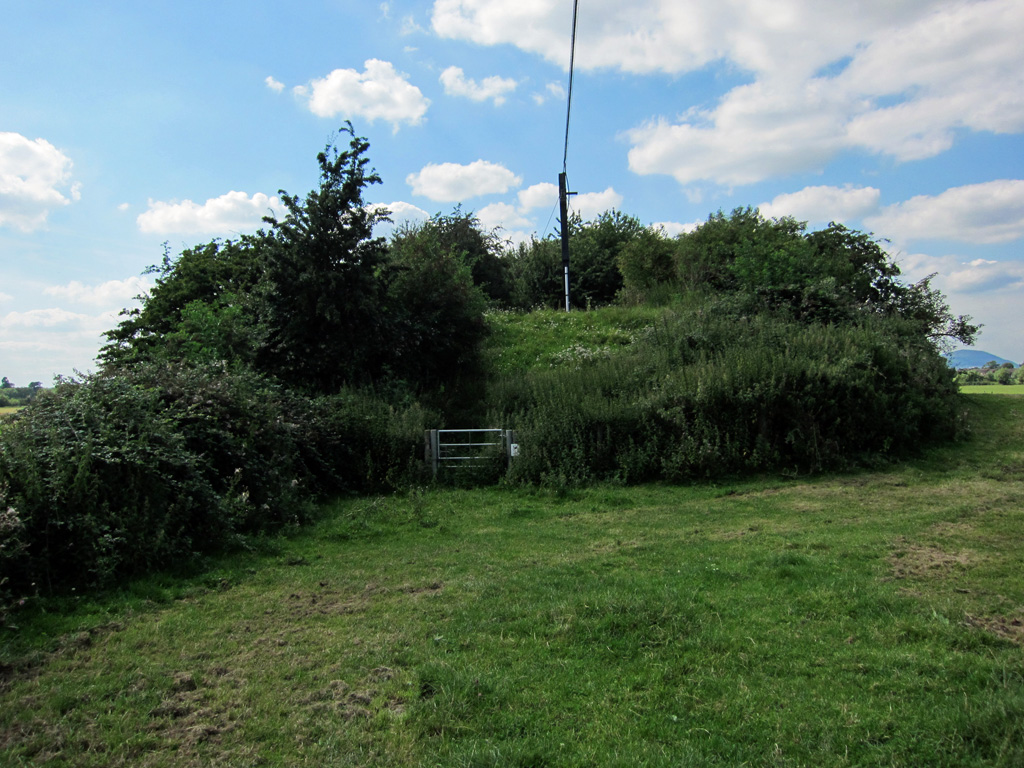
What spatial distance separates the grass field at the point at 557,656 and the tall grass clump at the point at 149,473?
1.92 ft

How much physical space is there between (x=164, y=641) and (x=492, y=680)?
2.75 m

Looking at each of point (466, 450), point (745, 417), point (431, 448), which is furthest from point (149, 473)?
point (745, 417)

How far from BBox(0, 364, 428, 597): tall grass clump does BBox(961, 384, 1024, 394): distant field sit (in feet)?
56.1

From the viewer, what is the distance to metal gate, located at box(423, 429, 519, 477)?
41.5 feet

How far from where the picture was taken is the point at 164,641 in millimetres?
5016

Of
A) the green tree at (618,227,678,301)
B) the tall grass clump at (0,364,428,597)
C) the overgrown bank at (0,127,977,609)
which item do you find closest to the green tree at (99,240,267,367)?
the overgrown bank at (0,127,977,609)

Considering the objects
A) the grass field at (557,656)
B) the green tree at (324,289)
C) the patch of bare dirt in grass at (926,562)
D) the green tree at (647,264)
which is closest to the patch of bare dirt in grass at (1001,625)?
the grass field at (557,656)

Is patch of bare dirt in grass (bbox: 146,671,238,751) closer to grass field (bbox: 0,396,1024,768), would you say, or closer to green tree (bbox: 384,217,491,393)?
grass field (bbox: 0,396,1024,768)

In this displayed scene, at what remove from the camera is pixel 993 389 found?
19516 millimetres

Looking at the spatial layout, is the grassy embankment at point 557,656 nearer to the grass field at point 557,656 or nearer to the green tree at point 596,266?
the grass field at point 557,656

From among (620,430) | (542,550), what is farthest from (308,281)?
(542,550)

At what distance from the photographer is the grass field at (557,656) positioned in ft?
11.2

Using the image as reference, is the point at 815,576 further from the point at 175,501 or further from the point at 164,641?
the point at 175,501

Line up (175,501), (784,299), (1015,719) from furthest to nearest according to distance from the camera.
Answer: (784,299) < (175,501) < (1015,719)
